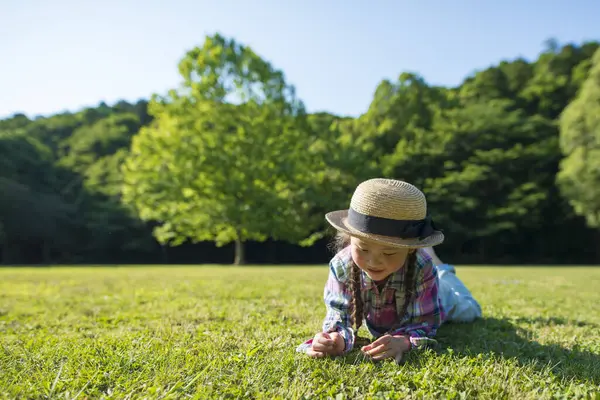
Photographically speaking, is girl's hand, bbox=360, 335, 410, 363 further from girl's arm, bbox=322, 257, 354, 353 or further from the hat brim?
the hat brim

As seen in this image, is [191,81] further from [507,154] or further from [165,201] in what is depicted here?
[507,154]

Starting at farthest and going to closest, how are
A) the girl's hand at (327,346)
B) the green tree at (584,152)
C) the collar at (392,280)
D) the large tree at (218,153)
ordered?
the green tree at (584,152)
the large tree at (218,153)
the collar at (392,280)
the girl's hand at (327,346)

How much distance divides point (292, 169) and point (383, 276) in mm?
17187

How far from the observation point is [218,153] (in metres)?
18.9

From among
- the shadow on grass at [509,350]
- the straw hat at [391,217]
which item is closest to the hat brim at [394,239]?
the straw hat at [391,217]

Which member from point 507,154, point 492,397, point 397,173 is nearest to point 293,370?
point 492,397

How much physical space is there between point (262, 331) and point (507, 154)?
2844 cm

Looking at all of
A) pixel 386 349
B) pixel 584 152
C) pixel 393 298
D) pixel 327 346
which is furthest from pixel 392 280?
pixel 584 152

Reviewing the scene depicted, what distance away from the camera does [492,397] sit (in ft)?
6.37

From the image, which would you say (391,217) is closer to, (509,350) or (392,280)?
(392,280)

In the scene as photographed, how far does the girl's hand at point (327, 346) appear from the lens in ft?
7.94

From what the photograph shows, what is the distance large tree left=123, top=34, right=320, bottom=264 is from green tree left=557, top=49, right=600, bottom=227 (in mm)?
15513

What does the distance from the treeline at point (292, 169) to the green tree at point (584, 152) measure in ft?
0.33

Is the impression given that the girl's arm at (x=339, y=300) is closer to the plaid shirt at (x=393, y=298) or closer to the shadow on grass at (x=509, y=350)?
the plaid shirt at (x=393, y=298)
